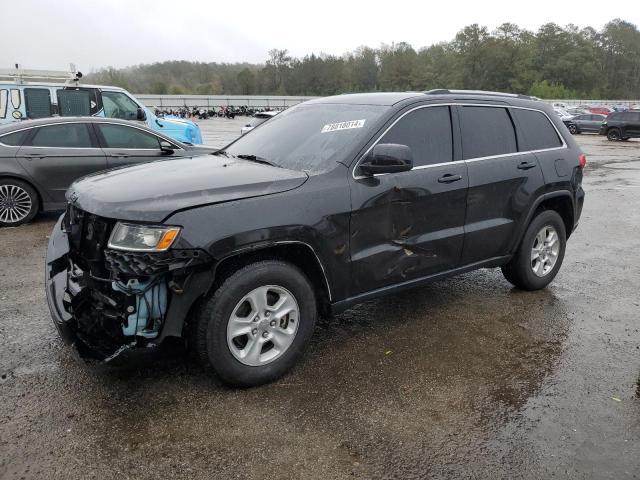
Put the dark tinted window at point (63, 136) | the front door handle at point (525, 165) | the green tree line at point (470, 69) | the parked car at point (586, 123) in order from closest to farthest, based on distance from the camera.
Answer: the front door handle at point (525, 165)
the dark tinted window at point (63, 136)
the parked car at point (586, 123)
the green tree line at point (470, 69)

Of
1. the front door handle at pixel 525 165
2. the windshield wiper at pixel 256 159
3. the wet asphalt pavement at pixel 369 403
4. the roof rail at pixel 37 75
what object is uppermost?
the roof rail at pixel 37 75

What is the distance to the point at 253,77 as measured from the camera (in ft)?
320

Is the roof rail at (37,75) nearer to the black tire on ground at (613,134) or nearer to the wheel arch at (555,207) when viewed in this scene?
the wheel arch at (555,207)

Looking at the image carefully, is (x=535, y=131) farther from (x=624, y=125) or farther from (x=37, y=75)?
(x=624, y=125)

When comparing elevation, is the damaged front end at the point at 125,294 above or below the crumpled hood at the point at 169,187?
below

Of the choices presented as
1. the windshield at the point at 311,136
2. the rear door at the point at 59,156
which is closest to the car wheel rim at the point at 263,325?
the windshield at the point at 311,136

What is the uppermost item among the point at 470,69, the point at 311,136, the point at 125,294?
the point at 470,69

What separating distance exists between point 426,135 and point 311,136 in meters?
0.89

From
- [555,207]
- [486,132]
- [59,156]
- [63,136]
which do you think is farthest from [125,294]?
[63,136]

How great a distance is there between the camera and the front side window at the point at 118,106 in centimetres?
1174

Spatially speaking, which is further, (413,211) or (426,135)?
(426,135)

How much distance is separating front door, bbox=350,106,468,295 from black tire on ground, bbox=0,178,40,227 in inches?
228

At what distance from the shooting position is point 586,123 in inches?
1299

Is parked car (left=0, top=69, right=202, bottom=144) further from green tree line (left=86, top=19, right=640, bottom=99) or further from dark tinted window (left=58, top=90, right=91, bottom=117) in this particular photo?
green tree line (left=86, top=19, right=640, bottom=99)
